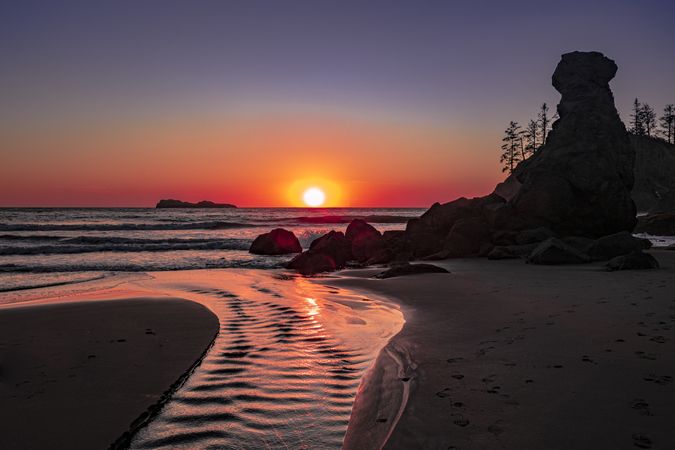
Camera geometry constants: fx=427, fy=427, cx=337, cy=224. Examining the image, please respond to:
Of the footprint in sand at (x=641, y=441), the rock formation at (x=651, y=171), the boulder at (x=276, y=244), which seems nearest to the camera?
the footprint in sand at (x=641, y=441)

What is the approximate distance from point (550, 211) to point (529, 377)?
16.7 m

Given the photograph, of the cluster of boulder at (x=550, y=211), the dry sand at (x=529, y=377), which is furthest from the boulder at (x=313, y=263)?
the dry sand at (x=529, y=377)

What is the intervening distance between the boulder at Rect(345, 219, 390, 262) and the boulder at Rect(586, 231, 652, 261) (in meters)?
7.57

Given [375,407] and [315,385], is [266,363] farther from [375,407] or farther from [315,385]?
[375,407]

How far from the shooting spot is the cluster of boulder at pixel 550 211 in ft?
57.8

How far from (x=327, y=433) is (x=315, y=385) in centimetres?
97

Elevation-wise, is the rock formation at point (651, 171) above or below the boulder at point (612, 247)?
above

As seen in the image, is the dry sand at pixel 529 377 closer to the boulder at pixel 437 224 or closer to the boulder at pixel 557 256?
the boulder at pixel 557 256

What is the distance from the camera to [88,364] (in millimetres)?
4773

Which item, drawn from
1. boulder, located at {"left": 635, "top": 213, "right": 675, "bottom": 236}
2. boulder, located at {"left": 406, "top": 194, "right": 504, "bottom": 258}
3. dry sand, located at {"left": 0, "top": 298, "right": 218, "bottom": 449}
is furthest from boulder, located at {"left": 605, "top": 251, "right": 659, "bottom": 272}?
boulder, located at {"left": 635, "top": 213, "right": 675, "bottom": 236}

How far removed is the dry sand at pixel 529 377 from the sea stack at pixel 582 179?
11419 mm

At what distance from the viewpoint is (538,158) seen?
21078mm

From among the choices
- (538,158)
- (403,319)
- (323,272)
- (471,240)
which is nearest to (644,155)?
(538,158)

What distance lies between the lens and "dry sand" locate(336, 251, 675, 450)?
2.93m
